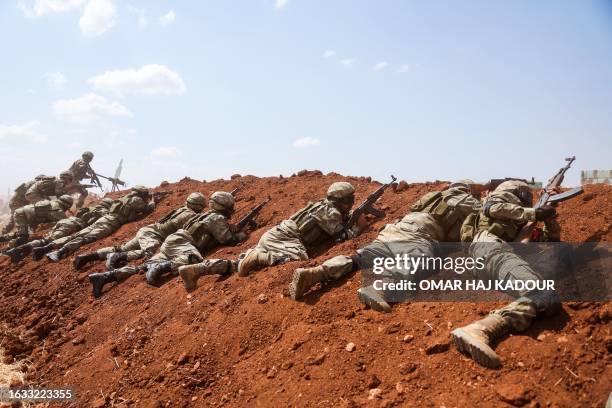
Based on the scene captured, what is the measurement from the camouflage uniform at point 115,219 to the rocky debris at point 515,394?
8507mm

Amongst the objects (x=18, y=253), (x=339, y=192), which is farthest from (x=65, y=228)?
(x=339, y=192)

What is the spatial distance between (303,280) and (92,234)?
6857 millimetres

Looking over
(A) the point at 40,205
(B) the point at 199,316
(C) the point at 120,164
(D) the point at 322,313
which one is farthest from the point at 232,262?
(C) the point at 120,164

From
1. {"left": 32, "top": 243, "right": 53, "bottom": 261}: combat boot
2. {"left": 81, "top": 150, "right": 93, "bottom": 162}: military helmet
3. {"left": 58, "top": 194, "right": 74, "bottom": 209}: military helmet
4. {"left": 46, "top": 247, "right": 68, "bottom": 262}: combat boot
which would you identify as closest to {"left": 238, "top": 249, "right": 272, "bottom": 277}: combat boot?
{"left": 46, "top": 247, "right": 68, "bottom": 262}: combat boot

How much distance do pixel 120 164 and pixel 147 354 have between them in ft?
45.3

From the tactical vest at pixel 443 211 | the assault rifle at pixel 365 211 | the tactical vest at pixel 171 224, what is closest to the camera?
the tactical vest at pixel 443 211

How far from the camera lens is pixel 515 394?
2258 mm

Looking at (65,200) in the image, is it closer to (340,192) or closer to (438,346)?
(340,192)

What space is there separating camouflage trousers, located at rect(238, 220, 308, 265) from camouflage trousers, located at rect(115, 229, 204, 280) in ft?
4.10

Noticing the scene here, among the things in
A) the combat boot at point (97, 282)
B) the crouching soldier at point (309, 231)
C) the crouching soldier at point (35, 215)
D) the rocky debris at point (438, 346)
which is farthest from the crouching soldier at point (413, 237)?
the crouching soldier at point (35, 215)

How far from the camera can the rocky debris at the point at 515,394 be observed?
7.35 ft

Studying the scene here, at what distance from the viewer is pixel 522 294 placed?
122 inches

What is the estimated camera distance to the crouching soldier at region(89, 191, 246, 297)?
20.0ft

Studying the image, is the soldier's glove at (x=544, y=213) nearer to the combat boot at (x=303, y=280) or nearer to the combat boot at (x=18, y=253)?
the combat boot at (x=303, y=280)
